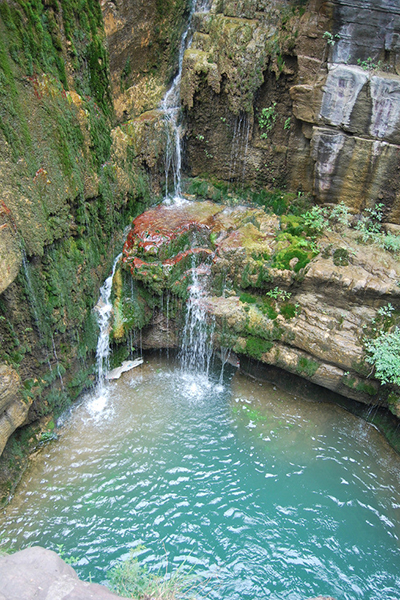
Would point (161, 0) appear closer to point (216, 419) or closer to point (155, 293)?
point (155, 293)

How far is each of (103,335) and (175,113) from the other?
19.4 ft

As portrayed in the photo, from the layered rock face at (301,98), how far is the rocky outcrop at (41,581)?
8228 mm

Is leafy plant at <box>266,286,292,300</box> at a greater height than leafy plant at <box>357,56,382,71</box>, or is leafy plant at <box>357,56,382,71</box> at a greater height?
leafy plant at <box>357,56,382,71</box>

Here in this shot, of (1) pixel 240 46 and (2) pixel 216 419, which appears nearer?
(2) pixel 216 419

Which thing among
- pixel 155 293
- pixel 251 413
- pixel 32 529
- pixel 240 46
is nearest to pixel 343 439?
pixel 251 413

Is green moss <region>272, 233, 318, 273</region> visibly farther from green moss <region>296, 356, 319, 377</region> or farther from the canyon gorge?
green moss <region>296, 356, 319, 377</region>

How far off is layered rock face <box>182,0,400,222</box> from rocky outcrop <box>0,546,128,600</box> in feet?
27.0

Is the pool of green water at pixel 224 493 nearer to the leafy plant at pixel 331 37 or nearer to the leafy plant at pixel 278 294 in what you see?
the leafy plant at pixel 278 294

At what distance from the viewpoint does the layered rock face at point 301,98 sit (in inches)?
297

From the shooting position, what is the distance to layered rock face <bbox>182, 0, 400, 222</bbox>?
754 centimetres

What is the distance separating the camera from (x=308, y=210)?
9.21m

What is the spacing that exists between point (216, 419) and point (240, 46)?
26.7 ft

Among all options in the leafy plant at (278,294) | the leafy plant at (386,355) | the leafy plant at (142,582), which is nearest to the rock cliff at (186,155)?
the leafy plant at (278,294)

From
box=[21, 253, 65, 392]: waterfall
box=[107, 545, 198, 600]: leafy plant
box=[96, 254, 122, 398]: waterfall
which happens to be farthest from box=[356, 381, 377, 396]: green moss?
box=[21, 253, 65, 392]: waterfall
